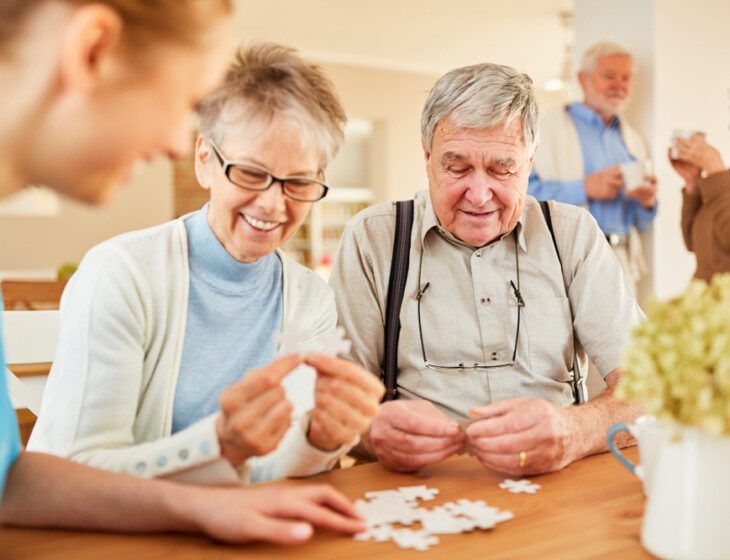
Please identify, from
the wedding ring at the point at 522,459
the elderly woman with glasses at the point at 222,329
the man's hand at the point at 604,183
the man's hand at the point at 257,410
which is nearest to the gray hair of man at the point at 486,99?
the elderly woman with glasses at the point at 222,329

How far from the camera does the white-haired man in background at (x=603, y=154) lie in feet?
12.7

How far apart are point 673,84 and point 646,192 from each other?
0.82 meters

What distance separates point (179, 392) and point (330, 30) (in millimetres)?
7174

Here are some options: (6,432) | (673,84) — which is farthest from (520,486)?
(673,84)

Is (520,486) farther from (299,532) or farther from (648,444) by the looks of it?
(299,532)

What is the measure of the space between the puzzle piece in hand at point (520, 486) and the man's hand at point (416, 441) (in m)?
0.11

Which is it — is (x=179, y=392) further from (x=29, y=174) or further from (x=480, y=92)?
(x=480, y=92)

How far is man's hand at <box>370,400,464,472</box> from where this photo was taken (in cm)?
130

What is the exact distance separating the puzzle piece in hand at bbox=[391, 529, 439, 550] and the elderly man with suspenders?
703 mm

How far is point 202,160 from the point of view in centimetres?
131

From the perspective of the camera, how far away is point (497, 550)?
0.99 m

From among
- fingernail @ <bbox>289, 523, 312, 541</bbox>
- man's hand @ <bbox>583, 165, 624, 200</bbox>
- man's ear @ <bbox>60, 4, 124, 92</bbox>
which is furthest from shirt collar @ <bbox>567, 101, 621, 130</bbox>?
man's ear @ <bbox>60, 4, 124, 92</bbox>

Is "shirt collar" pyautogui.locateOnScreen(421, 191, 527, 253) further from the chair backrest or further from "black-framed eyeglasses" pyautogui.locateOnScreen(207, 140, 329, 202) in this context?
the chair backrest

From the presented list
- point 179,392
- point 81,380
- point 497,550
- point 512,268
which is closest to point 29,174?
point 81,380
